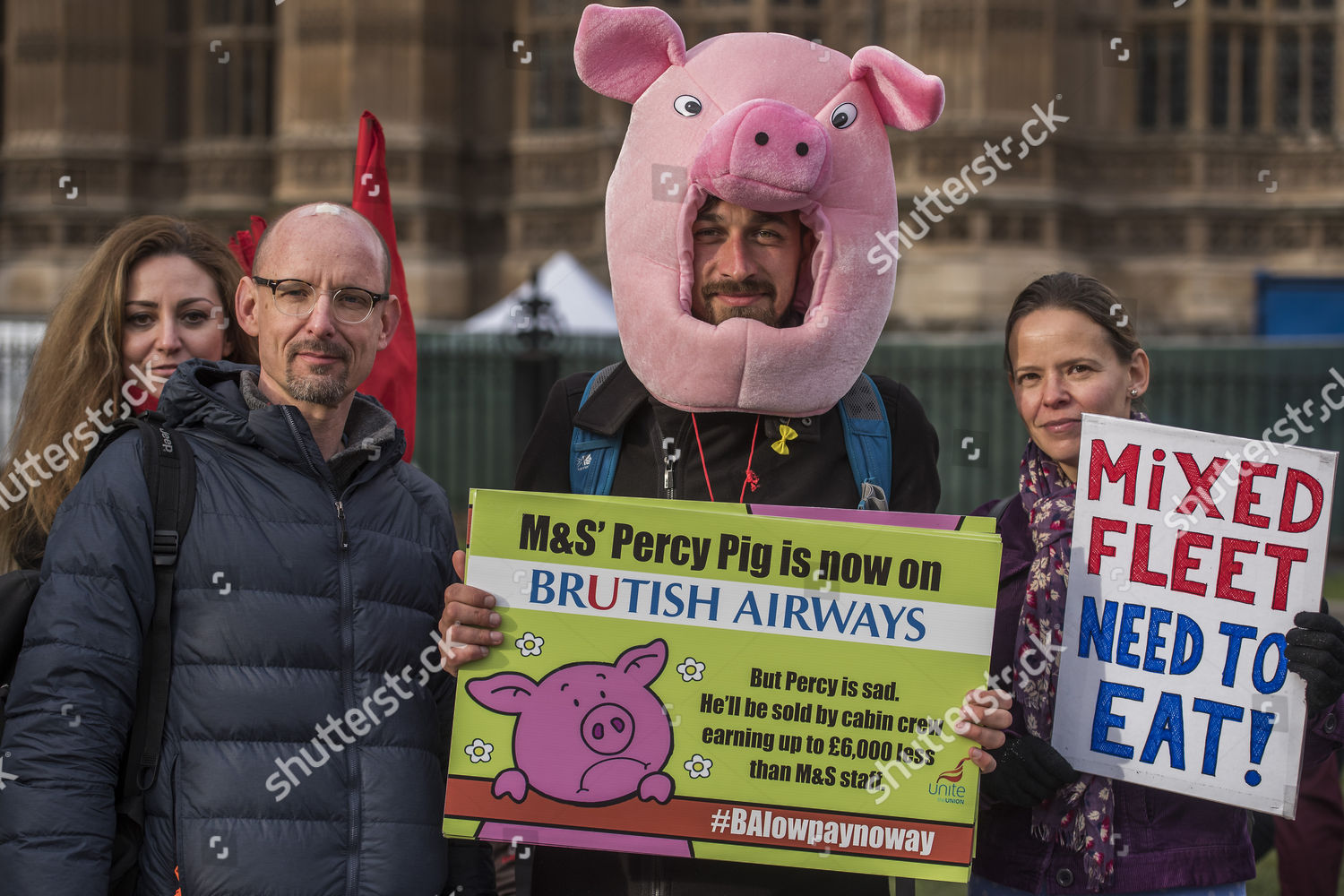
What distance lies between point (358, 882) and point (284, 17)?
617 inches

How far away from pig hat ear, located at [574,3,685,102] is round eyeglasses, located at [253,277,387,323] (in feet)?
2.26

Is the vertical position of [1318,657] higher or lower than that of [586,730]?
higher

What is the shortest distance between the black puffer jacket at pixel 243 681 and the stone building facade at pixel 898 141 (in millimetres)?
12144

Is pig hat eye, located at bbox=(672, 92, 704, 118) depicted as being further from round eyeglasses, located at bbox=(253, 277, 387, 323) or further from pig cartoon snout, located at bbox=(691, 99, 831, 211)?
round eyeglasses, located at bbox=(253, 277, 387, 323)

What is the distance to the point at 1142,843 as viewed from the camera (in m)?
2.69

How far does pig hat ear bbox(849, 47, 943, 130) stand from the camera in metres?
2.73

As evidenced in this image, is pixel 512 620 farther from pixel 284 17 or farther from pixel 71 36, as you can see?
pixel 71 36

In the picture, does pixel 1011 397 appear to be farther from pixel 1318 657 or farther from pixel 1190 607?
pixel 1318 657

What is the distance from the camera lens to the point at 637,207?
2.78 m

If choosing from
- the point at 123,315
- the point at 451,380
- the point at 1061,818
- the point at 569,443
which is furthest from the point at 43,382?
the point at 451,380

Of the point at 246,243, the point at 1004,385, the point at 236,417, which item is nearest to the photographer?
the point at 236,417

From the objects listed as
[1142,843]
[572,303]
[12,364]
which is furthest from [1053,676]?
[12,364]

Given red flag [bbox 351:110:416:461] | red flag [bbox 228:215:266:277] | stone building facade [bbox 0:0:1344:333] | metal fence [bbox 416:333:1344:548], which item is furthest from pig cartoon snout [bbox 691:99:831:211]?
stone building facade [bbox 0:0:1344:333]

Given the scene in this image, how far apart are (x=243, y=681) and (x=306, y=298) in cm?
72
